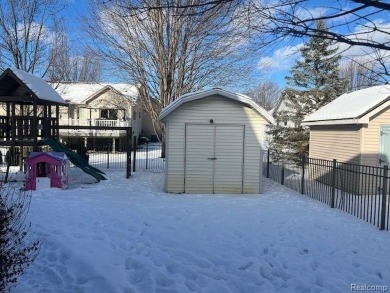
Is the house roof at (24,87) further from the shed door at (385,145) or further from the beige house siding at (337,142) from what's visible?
the shed door at (385,145)

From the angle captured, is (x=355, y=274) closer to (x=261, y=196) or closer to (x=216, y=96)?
(x=261, y=196)

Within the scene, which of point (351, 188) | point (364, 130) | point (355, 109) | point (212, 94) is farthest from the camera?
point (355, 109)

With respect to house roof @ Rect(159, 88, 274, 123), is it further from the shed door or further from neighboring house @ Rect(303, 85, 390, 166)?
the shed door

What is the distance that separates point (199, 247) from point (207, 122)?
20.9 ft

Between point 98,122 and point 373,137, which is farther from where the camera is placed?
point 98,122

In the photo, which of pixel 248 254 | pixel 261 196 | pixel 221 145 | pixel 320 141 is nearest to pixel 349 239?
pixel 248 254

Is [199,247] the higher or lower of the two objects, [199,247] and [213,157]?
the lower

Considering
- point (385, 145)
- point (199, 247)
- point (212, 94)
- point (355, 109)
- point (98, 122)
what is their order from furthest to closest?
point (98, 122)
point (355, 109)
point (385, 145)
point (212, 94)
point (199, 247)

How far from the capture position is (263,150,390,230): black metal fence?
8723mm

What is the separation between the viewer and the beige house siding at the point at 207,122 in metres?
12.0

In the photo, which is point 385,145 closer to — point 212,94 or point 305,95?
point 212,94

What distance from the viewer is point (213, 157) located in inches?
479

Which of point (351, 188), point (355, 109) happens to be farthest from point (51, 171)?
point (355, 109)

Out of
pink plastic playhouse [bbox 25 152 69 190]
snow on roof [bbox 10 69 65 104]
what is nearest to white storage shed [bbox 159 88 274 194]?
pink plastic playhouse [bbox 25 152 69 190]
